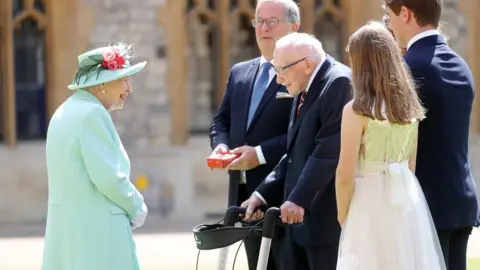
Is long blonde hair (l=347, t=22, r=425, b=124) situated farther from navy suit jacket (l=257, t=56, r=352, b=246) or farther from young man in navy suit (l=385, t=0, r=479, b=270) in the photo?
navy suit jacket (l=257, t=56, r=352, b=246)

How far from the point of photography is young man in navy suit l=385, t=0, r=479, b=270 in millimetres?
4672

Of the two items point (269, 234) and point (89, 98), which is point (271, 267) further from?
point (89, 98)

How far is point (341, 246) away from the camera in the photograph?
15.1 feet

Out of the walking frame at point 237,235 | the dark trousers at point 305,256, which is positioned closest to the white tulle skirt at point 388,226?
the walking frame at point 237,235

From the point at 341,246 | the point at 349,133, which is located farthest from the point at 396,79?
the point at 341,246

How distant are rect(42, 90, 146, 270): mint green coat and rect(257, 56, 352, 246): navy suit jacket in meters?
0.72

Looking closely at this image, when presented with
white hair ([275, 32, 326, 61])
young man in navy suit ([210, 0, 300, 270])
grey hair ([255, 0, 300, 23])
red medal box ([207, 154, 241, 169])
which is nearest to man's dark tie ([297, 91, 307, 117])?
white hair ([275, 32, 326, 61])

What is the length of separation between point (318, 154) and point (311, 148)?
0.10 m

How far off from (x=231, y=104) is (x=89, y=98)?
47.4 inches

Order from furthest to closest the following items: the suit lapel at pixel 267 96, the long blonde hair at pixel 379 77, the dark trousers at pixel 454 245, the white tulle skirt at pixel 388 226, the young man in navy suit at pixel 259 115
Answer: the suit lapel at pixel 267 96 < the young man in navy suit at pixel 259 115 < the dark trousers at pixel 454 245 < the white tulle skirt at pixel 388 226 < the long blonde hair at pixel 379 77

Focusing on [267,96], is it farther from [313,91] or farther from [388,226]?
[388,226]

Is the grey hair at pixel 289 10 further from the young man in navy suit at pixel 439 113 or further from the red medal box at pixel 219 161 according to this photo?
the young man in navy suit at pixel 439 113

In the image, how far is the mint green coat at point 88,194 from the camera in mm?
4816

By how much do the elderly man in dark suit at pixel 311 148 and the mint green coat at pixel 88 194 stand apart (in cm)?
62
